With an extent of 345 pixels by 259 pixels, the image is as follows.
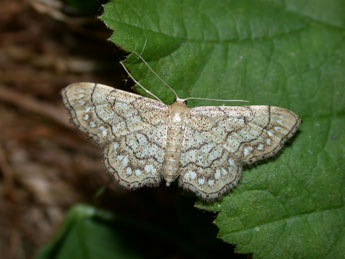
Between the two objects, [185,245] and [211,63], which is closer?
[211,63]

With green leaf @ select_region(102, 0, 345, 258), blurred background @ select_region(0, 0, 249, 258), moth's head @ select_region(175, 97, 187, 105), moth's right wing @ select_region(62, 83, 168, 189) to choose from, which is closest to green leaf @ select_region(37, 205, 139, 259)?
blurred background @ select_region(0, 0, 249, 258)

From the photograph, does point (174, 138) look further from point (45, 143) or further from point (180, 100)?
point (45, 143)

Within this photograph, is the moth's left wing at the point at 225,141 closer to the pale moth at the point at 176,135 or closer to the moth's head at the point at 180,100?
the pale moth at the point at 176,135

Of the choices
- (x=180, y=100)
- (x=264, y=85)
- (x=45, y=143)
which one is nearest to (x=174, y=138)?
(x=180, y=100)

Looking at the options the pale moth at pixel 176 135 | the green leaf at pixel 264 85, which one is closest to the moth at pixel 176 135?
the pale moth at pixel 176 135

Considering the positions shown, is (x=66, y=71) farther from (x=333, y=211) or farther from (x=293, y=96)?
(x=333, y=211)

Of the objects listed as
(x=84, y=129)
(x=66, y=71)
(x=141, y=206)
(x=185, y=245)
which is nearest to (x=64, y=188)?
(x=141, y=206)
